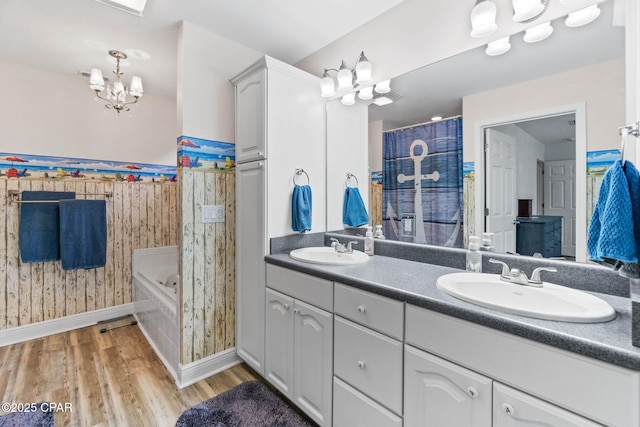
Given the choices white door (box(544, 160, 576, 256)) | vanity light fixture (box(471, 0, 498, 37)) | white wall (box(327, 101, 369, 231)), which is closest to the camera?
white door (box(544, 160, 576, 256))

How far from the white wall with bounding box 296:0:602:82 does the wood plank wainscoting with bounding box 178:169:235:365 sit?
1301mm

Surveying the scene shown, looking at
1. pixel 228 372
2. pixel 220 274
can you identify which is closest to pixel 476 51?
pixel 220 274

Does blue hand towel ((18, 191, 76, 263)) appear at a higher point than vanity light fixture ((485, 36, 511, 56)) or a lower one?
lower

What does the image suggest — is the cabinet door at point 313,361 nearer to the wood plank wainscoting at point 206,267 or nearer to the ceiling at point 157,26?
the wood plank wainscoting at point 206,267

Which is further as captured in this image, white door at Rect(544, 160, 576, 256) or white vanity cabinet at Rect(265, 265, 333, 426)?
white vanity cabinet at Rect(265, 265, 333, 426)

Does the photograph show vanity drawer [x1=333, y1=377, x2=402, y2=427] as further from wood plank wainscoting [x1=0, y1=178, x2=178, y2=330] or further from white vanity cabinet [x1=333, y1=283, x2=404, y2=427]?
wood plank wainscoting [x1=0, y1=178, x2=178, y2=330]

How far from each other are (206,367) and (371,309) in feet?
4.83

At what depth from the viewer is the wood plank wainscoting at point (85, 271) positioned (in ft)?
8.34

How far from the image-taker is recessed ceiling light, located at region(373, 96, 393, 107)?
1900mm

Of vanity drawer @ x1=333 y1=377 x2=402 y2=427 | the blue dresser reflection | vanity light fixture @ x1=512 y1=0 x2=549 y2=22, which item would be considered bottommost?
Result: vanity drawer @ x1=333 y1=377 x2=402 y2=427

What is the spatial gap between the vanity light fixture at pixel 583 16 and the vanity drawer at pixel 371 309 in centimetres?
136

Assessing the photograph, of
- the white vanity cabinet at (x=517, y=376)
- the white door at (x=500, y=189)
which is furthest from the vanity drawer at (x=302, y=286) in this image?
the white door at (x=500, y=189)

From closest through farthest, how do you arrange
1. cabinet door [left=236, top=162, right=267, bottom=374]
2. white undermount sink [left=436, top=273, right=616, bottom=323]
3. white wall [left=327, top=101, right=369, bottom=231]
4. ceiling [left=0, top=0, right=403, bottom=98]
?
white undermount sink [left=436, top=273, right=616, bottom=323], ceiling [left=0, top=0, right=403, bottom=98], cabinet door [left=236, top=162, right=267, bottom=374], white wall [left=327, top=101, right=369, bottom=231]

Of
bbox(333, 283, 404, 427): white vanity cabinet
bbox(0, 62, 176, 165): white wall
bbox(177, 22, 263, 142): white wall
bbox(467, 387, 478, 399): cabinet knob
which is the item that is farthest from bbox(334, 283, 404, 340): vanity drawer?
bbox(0, 62, 176, 165): white wall
